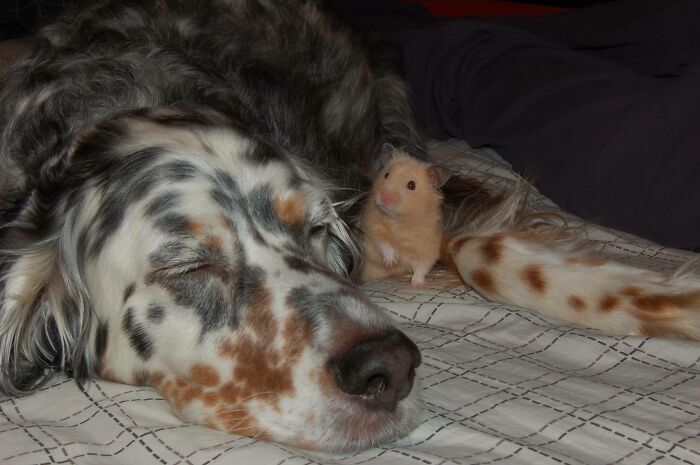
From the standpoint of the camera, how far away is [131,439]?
6.38 feet

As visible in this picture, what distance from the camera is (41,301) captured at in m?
2.45

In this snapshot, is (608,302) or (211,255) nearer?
(211,255)

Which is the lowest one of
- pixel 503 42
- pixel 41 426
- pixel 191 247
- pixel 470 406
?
pixel 41 426

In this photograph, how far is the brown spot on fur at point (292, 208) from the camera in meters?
2.36

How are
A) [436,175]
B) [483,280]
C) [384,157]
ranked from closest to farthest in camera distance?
[483,280], [436,175], [384,157]

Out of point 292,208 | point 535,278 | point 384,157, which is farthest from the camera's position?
point 384,157

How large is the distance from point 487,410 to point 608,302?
0.74 metres

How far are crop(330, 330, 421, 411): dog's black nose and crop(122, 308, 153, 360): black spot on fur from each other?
21.9 inches

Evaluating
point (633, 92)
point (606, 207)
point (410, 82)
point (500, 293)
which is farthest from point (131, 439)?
point (410, 82)

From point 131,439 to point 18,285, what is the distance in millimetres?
693

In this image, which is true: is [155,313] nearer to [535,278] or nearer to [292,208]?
[292,208]

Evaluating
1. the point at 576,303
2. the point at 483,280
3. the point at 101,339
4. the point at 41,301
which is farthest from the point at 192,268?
the point at 576,303

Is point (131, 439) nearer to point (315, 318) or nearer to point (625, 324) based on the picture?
point (315, 318)

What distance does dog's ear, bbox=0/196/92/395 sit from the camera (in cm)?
238
